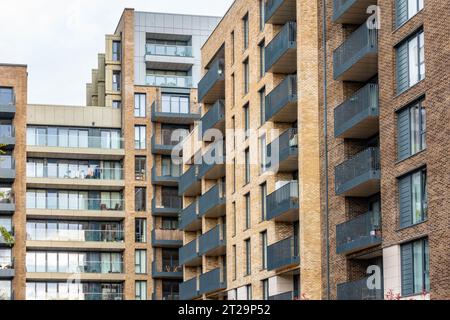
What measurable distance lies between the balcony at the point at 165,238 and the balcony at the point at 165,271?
65.6 inches

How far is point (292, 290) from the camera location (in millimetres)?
44344

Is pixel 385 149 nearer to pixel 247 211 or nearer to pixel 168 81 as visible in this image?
pixel 247 211

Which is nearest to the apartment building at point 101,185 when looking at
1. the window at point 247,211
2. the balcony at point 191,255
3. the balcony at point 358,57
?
the balcony at point 191,255

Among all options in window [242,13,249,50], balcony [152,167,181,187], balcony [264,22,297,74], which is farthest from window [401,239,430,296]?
balcony [152,167,181,187]

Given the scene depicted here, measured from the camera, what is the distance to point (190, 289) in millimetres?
63438

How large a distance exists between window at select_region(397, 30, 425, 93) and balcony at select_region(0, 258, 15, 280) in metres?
51.4

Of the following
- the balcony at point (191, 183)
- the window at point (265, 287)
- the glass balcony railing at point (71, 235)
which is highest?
the balcony at point (191, 183)

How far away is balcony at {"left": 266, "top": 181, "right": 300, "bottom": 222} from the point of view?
42.6 meters

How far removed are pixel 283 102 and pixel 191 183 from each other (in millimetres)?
21380

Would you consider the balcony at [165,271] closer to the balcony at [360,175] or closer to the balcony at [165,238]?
the balcony at [165,238]

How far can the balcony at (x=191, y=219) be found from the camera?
6319 centimetres

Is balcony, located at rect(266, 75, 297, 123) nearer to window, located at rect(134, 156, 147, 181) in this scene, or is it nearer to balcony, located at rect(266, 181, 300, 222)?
balcony, located at rect(266, 181, 300, 222)

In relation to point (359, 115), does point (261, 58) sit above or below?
above

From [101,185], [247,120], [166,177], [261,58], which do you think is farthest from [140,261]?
[261,58]
